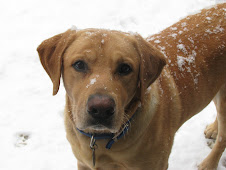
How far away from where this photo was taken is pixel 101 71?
222cm

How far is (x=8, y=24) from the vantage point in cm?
565

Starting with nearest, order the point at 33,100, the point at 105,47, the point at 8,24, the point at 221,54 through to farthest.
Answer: the point at 105,47 < the point at 221,54 < the point at 33,100 < the point at 8,24

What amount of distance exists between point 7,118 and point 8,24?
2349 mm

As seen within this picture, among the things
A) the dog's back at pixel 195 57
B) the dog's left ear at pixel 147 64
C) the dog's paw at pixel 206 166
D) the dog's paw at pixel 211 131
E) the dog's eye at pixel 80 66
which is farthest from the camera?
the dog's paw at pixel 211 131

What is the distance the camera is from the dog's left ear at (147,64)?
2.40m

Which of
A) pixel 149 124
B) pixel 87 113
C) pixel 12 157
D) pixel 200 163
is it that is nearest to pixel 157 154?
pixel 149 124

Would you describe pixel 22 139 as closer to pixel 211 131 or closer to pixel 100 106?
pixel 100 106

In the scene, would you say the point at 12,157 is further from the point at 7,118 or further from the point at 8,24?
the point at 8,24

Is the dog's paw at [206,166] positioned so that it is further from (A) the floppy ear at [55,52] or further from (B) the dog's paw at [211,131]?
(A) the floppy ear at [55,52]

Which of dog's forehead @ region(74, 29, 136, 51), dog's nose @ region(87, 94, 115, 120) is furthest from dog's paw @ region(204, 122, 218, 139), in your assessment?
dog's nose @ region(87, 94, 115, 120)

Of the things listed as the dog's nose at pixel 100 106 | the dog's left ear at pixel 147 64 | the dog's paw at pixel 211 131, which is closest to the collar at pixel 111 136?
the dog's left ear at pixel 147 64

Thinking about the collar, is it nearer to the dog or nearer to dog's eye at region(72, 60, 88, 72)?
the dog

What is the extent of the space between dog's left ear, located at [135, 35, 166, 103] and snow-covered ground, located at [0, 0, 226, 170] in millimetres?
1705

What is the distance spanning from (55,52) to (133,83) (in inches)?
27.9
